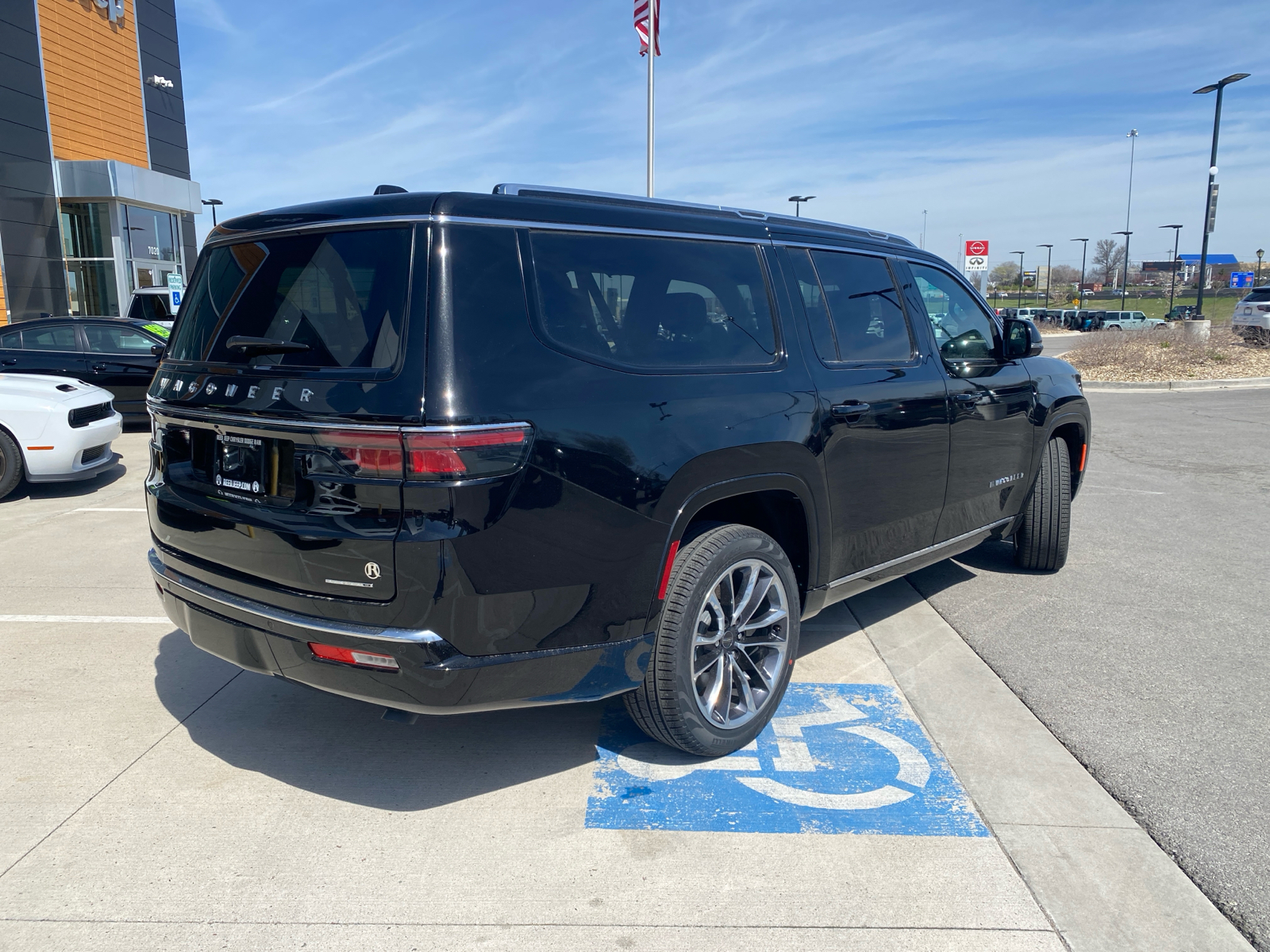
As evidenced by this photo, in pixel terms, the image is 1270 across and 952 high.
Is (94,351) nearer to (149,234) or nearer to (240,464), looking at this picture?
(240,464)

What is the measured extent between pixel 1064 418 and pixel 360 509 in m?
4.42

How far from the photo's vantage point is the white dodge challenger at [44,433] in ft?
26.4

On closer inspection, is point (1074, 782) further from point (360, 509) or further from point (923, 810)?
point (360, 509)

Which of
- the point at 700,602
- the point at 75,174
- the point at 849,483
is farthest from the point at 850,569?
the point at 75,174

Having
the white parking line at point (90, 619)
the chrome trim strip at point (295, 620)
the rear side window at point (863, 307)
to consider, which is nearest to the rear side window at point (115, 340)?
the white parking line at point (90, 619)

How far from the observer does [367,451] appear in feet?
8.57

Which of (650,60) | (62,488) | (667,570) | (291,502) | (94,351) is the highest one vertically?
(650,60)

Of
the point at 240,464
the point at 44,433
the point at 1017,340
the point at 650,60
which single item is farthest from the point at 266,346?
the point at 650,60

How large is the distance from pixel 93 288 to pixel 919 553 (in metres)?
27.2

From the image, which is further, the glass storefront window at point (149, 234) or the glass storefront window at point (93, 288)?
the glass storefront window at point (149, 234)

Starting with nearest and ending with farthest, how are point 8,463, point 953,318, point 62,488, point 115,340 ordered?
point 953,318 → point 8,463 → point 62,488 → point 115,340

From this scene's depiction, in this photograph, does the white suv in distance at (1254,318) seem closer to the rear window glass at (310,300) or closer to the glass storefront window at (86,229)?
the rear window glass at (310,300)

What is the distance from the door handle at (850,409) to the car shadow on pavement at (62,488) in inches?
300

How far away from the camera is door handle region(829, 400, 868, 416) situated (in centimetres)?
374
